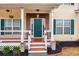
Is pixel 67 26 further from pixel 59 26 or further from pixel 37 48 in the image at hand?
pixel 37 48

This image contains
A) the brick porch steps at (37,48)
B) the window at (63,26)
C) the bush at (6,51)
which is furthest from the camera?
the window at (63,26)

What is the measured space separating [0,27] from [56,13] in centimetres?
613

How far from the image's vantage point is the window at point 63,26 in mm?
25203

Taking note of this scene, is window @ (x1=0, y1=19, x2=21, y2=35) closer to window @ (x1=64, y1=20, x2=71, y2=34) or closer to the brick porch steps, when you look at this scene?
window @ (x1=64, y1=20, x2=71, y2=34)

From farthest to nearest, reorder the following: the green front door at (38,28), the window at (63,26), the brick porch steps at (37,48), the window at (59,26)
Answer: the window at (59,26), the window at (63,26), the green front door at (38,28), the brick porch steps at (37,48)

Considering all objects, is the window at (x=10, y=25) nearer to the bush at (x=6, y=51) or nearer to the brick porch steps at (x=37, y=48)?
the brick porch steps at (x=37, y=48)

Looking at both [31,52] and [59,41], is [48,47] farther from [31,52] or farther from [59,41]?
[59,41]

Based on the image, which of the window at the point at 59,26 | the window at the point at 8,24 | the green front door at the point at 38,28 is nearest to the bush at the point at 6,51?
the green front door at the point at 38,28

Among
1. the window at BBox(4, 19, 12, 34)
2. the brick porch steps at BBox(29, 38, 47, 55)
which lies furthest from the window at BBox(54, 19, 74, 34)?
the brick porch steps at BBox(29, 38, 47, 55)

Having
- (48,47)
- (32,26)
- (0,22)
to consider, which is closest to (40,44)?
(48,47)

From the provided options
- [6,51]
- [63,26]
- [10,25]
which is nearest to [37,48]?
[6,51]

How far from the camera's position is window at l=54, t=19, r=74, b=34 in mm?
25203

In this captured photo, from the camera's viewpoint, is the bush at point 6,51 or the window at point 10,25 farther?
the window at point 10,25

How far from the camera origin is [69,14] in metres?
25.2
